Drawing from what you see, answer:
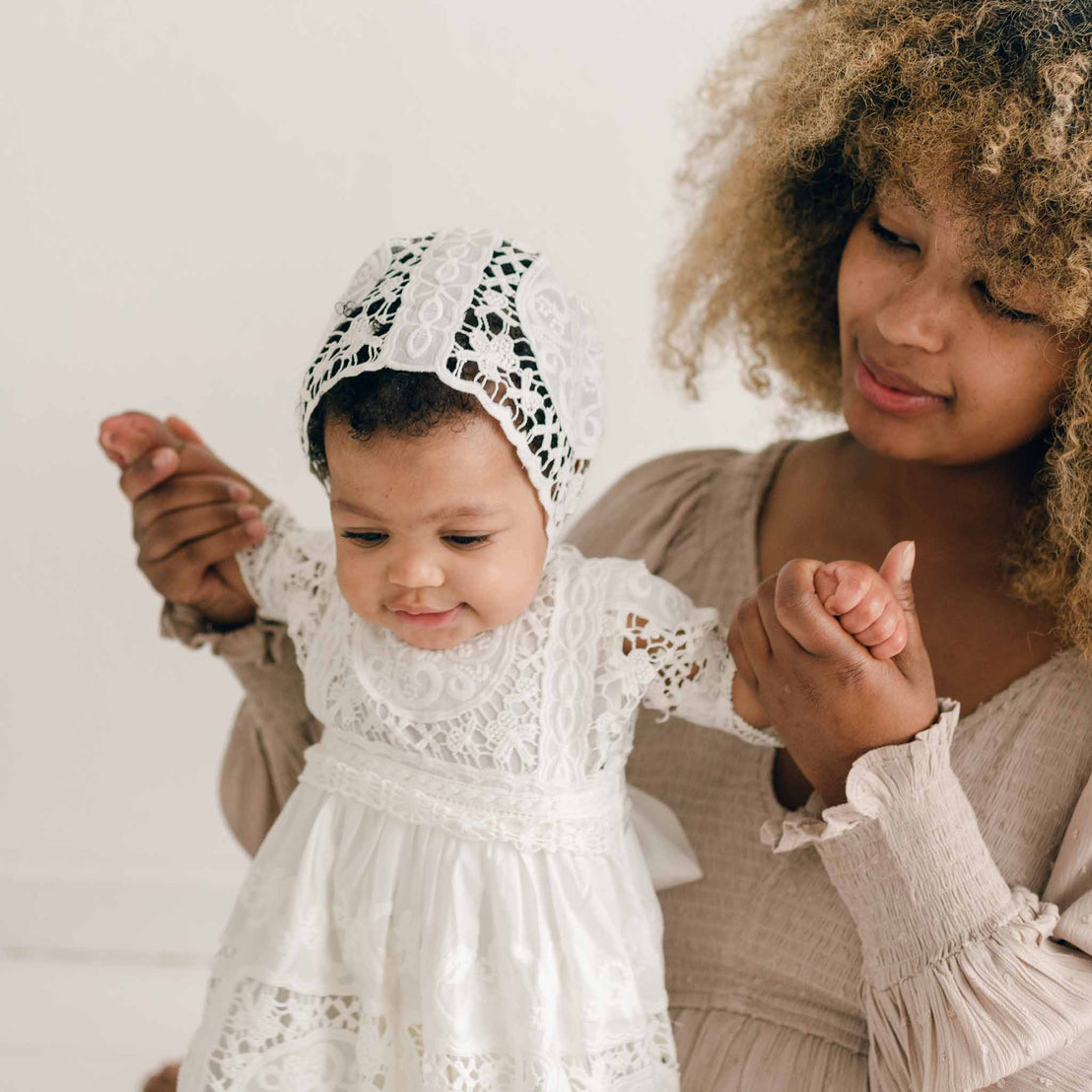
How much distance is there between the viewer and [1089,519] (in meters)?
1.13

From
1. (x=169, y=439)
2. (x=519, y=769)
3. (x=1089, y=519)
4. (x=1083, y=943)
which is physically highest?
(x=169, y=439)

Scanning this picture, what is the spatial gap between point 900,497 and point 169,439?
29.2 inches

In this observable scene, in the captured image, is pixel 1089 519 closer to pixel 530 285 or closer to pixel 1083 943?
pixel 1083 943

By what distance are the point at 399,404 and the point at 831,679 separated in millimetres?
398

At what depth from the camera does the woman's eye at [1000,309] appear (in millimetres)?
1071

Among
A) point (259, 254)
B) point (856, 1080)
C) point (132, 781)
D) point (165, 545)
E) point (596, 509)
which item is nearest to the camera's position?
point (856, 1080)

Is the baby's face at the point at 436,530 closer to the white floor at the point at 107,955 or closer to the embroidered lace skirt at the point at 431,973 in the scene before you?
the embroidered lace skirt at the point at 431,973

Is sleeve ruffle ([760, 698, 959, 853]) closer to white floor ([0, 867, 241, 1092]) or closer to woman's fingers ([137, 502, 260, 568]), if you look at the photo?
woman's fingers ([137, 502, 260, 568])

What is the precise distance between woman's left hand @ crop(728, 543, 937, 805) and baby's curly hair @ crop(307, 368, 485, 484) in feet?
0.95

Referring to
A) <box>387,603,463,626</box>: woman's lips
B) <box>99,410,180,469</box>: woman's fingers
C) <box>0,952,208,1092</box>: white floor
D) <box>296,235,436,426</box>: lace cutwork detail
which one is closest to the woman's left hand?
<box>387,603,463,626</box>: woman's lips

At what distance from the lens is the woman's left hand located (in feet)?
3.34

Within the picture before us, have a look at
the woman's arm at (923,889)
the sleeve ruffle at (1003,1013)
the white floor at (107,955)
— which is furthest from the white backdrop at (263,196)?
the sleeve ruffle at (1003,1013)

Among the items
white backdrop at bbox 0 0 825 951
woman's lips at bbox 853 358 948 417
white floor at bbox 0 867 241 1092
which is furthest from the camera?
white floor at bbox 0 867 241 1092

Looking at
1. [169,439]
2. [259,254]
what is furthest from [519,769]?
[259,254]
